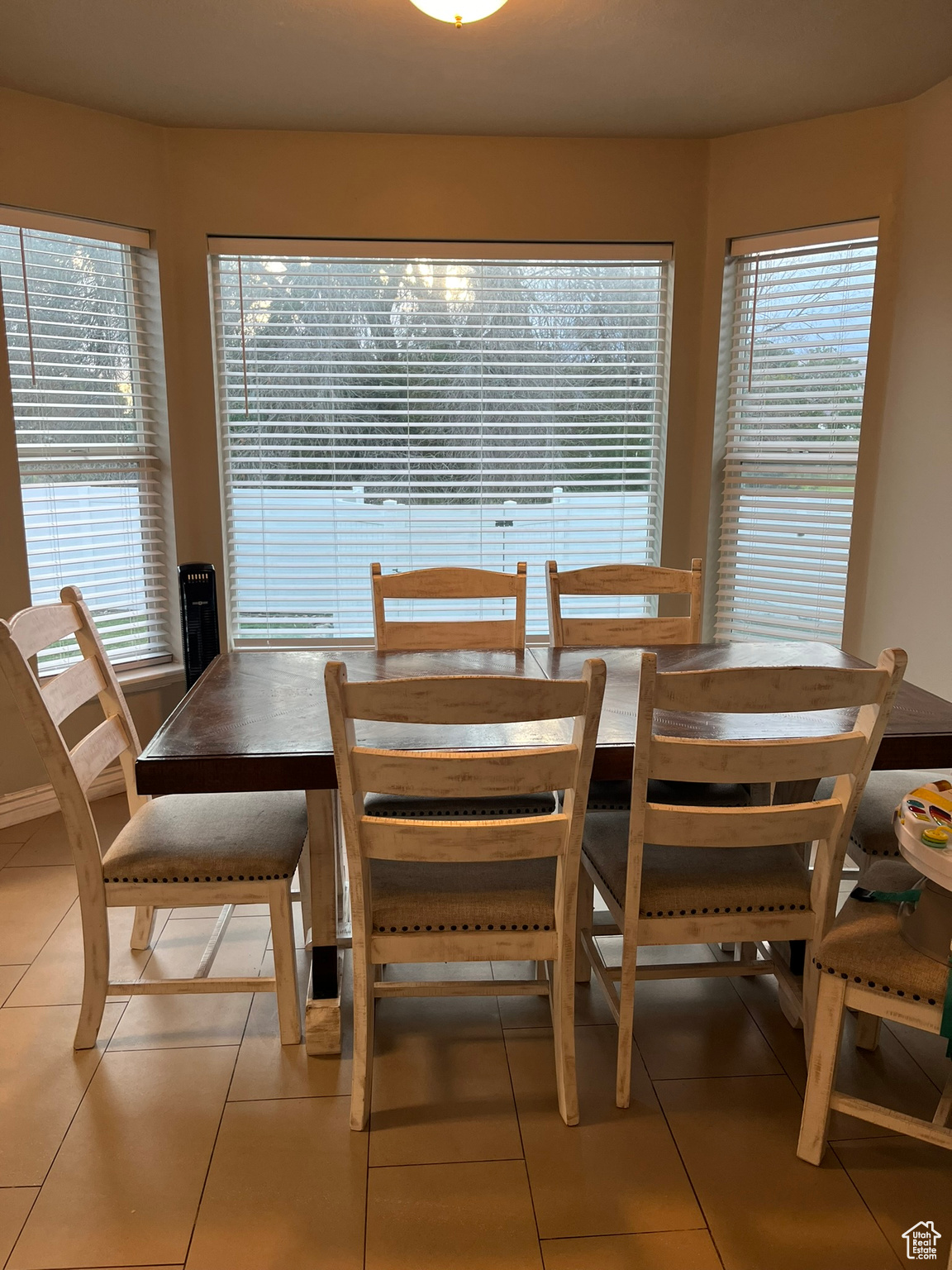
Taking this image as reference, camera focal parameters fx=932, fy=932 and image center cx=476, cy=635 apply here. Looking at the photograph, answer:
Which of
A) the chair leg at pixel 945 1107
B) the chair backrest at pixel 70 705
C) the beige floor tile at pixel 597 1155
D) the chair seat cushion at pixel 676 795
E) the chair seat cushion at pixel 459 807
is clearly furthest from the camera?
the chair seat cushion at pixel 676 795

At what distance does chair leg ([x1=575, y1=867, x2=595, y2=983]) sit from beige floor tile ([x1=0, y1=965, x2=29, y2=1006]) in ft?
4.69

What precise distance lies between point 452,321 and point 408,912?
2.78m

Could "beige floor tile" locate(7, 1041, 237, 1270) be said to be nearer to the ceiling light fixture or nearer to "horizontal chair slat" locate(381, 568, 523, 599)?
"horizontal chair slat" locate(381, 568, 523, 599)

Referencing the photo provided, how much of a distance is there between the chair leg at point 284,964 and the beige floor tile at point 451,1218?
0.46 meters

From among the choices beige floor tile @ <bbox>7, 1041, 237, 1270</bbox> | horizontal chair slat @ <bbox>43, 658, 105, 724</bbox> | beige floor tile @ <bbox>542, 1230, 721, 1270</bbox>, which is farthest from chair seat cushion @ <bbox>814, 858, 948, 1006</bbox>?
horizontal chair slat @ <bbox>43, 658, 105, 724</bbox>

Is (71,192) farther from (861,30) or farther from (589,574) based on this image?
(861,30)

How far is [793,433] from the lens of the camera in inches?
150

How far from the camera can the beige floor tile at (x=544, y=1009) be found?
2.23m

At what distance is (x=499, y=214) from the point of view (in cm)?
373

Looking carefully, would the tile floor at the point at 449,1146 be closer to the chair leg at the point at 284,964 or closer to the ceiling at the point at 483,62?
the chair leg at the point at 284,964

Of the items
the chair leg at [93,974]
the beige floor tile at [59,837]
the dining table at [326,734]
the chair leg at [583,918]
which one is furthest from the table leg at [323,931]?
the beige floor tile at [59,837]

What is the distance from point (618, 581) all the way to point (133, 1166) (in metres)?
2.02

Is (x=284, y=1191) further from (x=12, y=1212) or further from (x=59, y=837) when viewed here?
(x=59, y=837)

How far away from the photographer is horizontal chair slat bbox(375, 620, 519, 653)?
9.61ft
